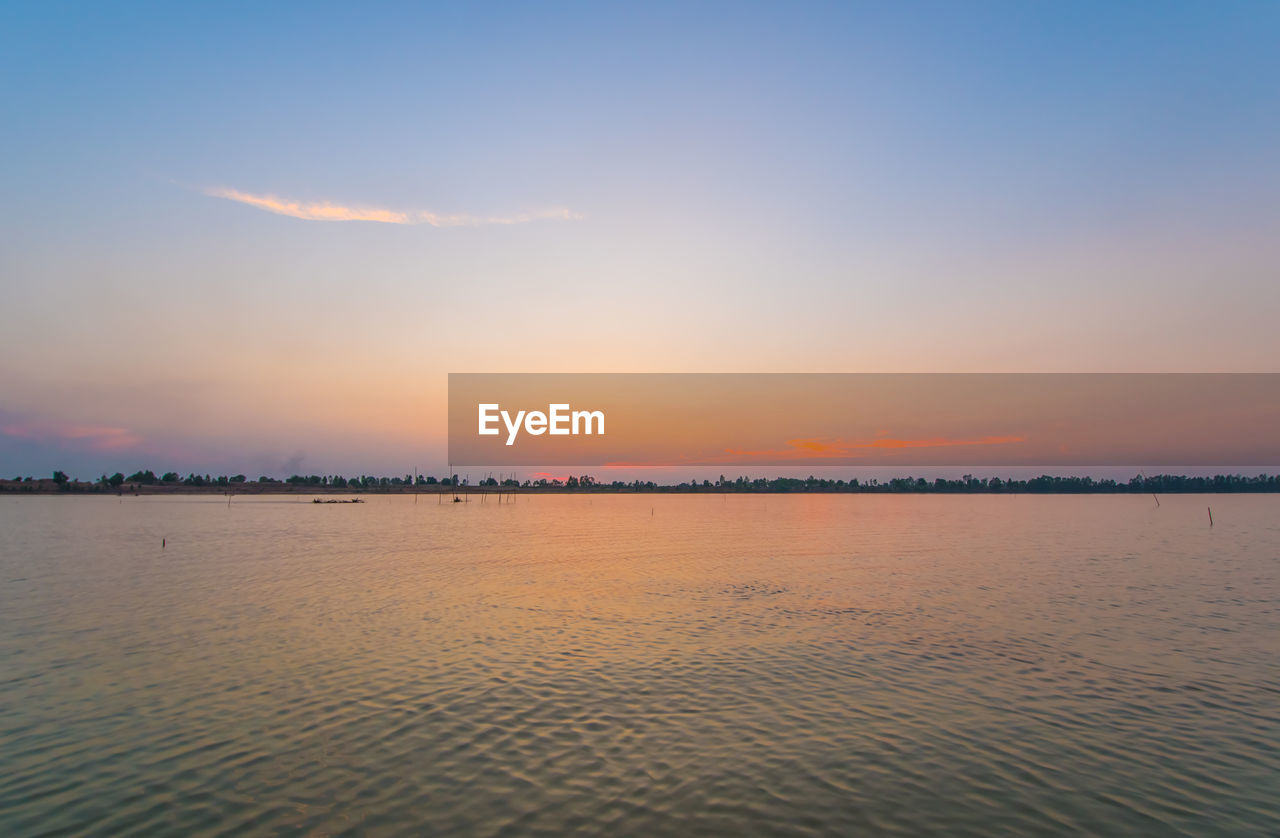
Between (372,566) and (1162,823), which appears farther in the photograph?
(372,566)

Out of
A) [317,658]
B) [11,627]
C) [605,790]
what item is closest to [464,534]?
[11,627]

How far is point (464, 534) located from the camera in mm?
98750

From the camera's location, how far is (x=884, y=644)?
28.3 m

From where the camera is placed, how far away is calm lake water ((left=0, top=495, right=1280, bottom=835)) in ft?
43.1

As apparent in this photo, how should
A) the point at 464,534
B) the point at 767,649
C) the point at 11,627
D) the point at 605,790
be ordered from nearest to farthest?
1. the point at 605,790
2. the point at 767,649
3. the point at 11,627
4. the point at 464,534

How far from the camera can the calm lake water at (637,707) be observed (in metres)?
13.1

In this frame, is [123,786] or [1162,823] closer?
[1162,823]

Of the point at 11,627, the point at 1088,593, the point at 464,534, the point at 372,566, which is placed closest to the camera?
the point at 11,627

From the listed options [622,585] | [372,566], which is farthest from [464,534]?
[622,585]

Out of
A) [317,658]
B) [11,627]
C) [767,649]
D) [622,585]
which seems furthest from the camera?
[622,585]

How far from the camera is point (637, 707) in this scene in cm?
1947

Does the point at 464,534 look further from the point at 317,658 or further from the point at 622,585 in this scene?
the point at 317,658

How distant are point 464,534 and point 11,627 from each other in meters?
68.6

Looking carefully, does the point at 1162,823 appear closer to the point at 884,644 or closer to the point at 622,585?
the point at 884,644
